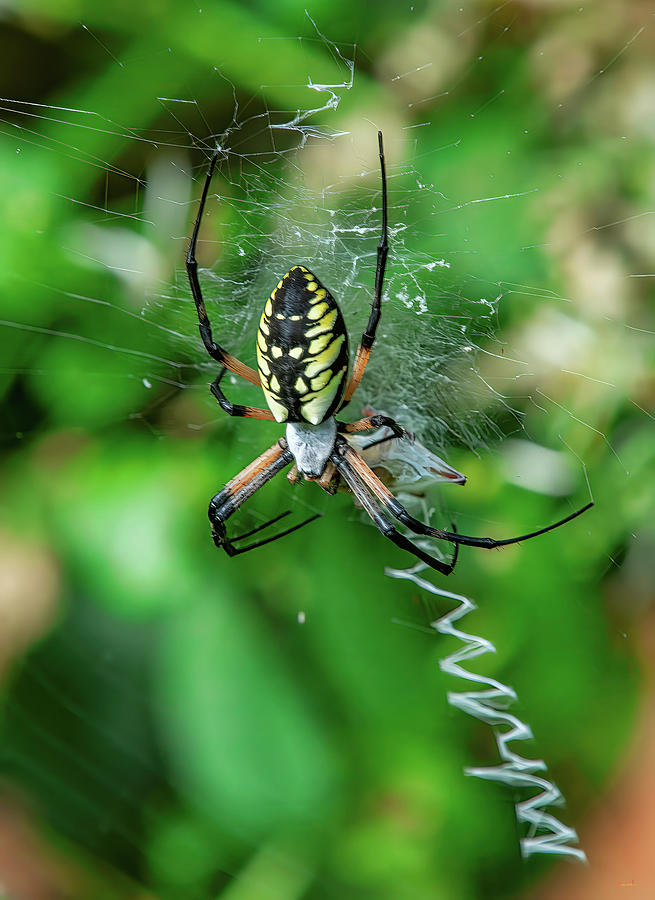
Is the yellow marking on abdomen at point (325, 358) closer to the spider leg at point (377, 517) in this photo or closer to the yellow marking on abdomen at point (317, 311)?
the yellow marking on abdomen at point (317, 311)

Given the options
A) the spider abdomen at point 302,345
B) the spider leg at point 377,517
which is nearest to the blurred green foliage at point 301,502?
the spider leg at point 377,517

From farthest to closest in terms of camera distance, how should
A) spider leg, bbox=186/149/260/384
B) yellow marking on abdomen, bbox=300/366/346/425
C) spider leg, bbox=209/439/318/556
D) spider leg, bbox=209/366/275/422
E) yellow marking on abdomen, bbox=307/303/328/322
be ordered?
spider leg, bbox=209/439/318/556 → spider leg, bbox=209/366/275/422 → spider leg, bbox=186/149/260/384 → yellow marking on abdomen, bbox=300/366/346/425 → yellow marking on abdomen, bbox=307/303/328/322

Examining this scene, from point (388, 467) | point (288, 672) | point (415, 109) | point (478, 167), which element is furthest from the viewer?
point (288, 672)

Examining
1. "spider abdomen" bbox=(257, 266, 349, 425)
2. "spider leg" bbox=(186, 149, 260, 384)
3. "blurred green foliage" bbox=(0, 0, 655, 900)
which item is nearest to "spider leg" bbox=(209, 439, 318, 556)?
"blurred green foliage" bbox=(0, 0, 655, 900)

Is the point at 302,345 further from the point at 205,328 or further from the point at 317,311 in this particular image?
the point at 205,328

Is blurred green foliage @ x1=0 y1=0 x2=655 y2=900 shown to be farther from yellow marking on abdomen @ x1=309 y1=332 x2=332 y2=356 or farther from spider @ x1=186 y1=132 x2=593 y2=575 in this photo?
yellow marking on abdomen @ x1=309 y1=332 x2=332 y2=356

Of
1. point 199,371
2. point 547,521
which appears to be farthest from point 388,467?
point 199,371

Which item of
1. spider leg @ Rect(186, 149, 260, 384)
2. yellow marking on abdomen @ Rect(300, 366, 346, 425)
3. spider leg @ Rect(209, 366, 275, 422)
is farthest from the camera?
spider leg @ Rect(209, 366, 275, 422)

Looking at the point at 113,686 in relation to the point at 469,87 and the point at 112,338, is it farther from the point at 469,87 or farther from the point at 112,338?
the point at 469,87
